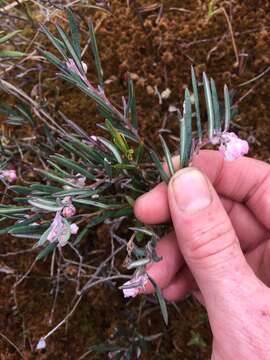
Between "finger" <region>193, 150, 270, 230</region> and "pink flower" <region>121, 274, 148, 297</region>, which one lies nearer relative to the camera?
"pink flower" <region>121, 274, 148, 297</region>

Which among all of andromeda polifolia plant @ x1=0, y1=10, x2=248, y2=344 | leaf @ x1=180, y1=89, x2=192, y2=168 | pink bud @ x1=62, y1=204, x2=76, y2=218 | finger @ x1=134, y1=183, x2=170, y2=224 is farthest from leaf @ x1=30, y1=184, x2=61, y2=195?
leaf @ x1=180, y1=89, x2=192, y2=168

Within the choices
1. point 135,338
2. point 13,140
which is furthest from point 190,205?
point 13,140

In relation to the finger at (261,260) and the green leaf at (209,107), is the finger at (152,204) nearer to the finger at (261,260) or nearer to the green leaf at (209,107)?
the green leaf at (209,107)

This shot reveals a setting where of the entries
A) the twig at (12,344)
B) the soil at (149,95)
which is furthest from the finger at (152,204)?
the twig at (12,344)

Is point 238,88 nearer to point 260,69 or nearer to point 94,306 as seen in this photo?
point 260,69

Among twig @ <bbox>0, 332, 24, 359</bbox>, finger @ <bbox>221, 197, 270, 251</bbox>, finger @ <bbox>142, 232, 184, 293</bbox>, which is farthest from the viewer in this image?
twig @ <bbox>0, 332, 24, 359</bbox>

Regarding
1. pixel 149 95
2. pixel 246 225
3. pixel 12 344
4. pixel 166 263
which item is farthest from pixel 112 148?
pixel 12 344

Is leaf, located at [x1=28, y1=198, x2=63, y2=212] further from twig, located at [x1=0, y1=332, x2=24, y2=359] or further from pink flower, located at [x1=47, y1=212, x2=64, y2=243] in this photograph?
twig, located at [x1=0, y1=332, x2=24, y2=359]
